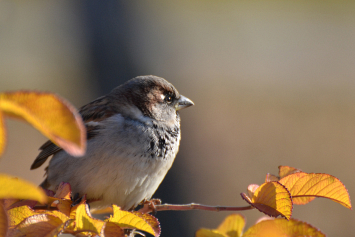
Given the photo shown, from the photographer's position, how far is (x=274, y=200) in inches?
41.1

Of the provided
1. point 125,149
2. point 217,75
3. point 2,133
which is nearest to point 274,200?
point 2,133

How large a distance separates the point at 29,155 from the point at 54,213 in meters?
6.34

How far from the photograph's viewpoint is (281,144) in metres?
6.33

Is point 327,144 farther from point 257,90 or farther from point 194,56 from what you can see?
point 194,56

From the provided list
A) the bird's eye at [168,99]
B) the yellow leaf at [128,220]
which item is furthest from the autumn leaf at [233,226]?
the bird's eye at [168,99]

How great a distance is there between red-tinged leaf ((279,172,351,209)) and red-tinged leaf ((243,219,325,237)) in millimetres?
90

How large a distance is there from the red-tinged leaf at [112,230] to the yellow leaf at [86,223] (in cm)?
4

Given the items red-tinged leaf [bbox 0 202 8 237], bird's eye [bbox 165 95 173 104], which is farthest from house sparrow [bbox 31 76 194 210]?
red-tinged leaf [bbox 0 202 8 237]

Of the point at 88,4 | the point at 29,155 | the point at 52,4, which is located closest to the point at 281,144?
the point at 88,4

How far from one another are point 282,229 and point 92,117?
55.9 inches

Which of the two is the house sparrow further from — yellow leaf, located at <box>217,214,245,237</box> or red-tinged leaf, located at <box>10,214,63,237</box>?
red-tinged leaf, located at <box>10,214,63,237</box>

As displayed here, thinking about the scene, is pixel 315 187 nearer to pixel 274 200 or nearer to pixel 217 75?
pixel 274 200

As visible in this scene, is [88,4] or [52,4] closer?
[88,4]

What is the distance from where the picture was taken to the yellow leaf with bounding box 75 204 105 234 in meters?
0.85
